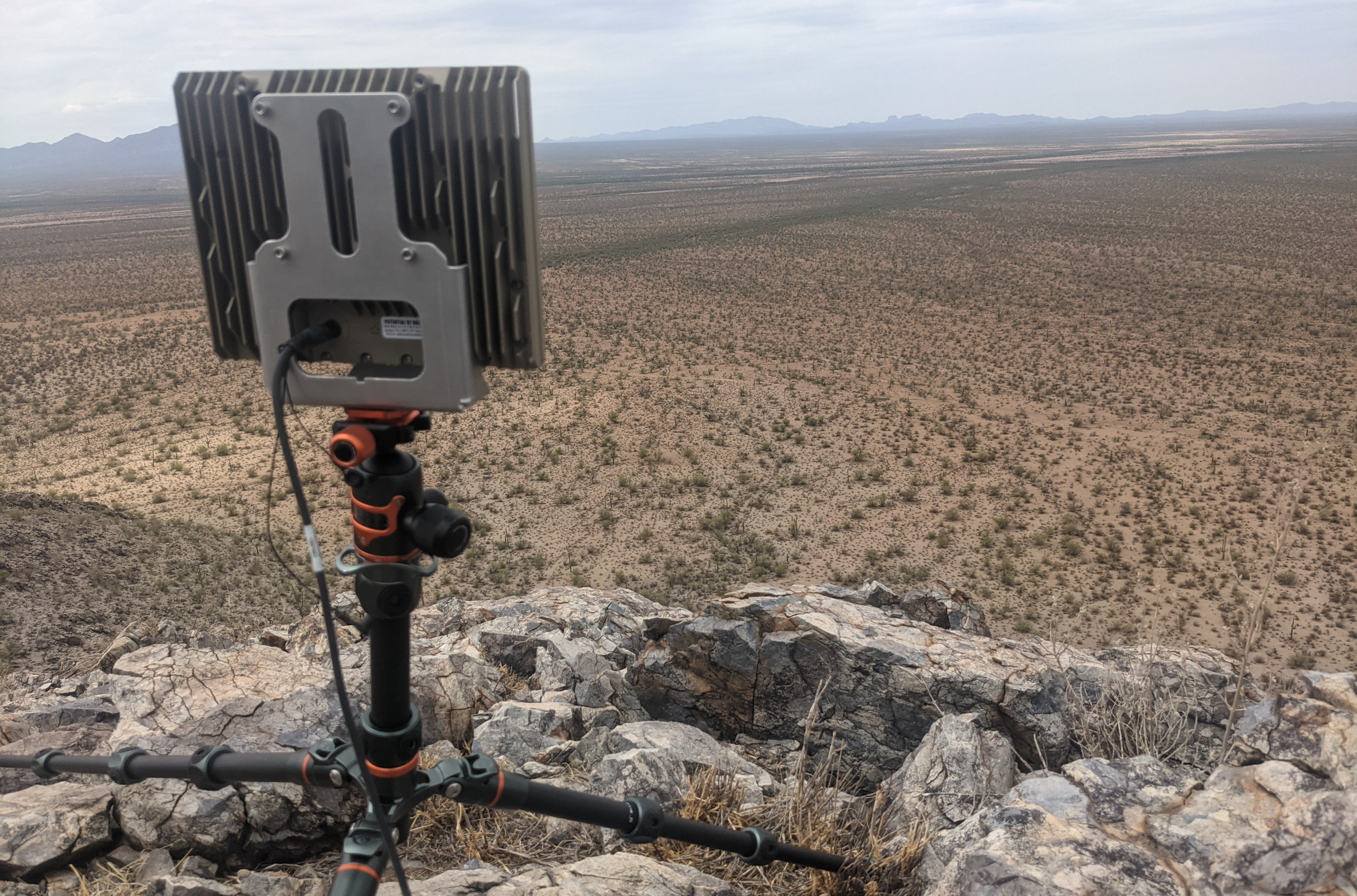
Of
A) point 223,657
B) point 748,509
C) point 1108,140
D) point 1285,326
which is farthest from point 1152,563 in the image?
point 1108,140

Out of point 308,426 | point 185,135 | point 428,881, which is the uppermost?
point 185,135

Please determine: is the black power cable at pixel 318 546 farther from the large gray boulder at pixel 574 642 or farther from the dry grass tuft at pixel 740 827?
the large gray boulder at pixel 574 642

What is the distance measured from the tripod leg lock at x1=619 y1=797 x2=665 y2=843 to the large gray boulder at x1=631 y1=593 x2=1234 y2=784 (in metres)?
2.08

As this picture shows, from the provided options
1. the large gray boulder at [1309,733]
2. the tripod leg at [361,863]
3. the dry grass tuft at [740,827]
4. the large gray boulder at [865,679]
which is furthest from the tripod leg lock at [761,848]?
the large gray boulder at [865,679]

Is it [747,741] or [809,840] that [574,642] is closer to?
[747,741]

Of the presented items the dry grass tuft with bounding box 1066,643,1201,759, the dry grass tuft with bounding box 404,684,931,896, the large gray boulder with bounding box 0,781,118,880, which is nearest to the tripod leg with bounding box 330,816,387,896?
the dry grass tuft with bounding box 404,684,931,896

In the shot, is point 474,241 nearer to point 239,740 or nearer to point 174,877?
point 174,877

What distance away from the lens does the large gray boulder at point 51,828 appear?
250 centimetres

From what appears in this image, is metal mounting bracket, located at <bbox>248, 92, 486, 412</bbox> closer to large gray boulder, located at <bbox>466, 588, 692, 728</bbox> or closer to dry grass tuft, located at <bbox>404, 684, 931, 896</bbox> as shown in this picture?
dry grass tuft, located at <bbox>404, 684, 931, 896</bbox>

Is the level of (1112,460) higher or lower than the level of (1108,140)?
lower

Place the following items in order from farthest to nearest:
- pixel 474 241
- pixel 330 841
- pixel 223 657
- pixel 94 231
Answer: pixel 94 231
pixel 223 657
pixel 330 841
pixel 474 241

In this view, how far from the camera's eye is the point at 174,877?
7.95 ft

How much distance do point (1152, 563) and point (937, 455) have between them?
434 cm

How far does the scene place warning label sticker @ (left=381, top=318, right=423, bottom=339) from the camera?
166cm
